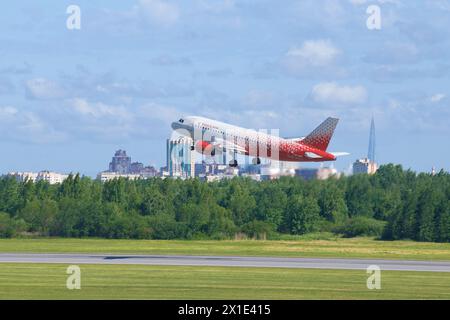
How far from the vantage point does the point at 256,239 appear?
495ft

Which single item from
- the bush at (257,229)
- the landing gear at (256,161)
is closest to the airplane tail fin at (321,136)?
the landing gear at (256,161)

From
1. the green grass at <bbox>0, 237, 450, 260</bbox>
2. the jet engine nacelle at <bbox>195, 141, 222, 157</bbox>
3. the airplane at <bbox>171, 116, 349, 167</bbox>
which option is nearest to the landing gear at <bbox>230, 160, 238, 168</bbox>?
the airplane at <bbox>171, 116, 349, 167</bbox>

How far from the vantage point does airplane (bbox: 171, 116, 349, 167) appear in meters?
107

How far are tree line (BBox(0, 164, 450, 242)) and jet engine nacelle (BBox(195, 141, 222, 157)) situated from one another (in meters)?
29.8

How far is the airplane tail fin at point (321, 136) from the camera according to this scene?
111 meters

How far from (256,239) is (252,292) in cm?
7676

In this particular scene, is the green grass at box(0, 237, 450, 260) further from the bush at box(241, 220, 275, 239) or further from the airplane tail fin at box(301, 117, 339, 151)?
the airplane tail fin at box(301, 117, 339, 151)

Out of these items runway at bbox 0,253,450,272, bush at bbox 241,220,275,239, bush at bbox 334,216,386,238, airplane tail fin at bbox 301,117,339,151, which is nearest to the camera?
runway at bbox 0,253,450,272

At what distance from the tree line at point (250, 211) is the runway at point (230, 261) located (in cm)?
3373

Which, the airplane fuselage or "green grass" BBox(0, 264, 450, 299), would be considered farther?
the airplane fuselage

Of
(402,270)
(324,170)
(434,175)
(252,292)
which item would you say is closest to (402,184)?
(434,175)

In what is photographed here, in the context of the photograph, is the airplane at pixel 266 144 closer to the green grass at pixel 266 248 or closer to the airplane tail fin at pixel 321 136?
the airplane tail fin at pixel 321 136

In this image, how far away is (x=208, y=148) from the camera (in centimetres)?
11038
